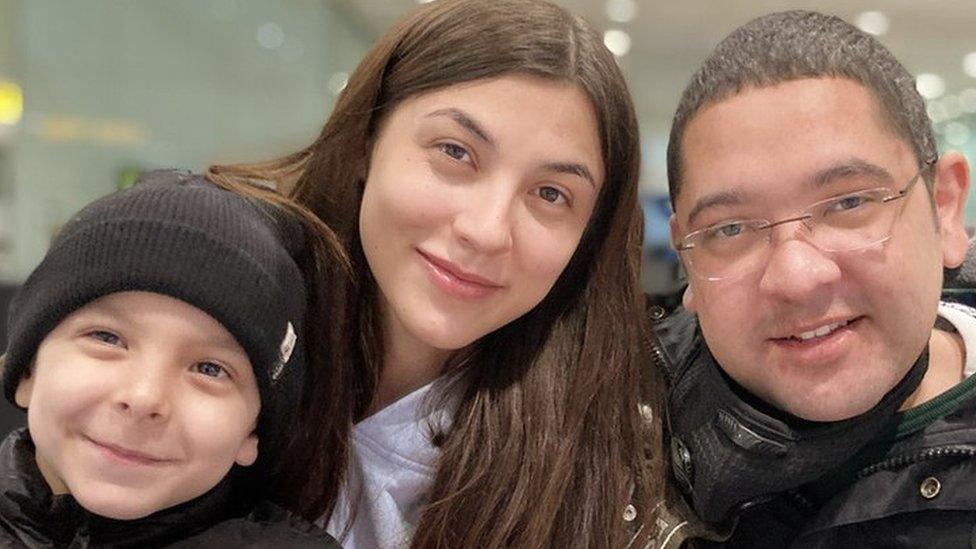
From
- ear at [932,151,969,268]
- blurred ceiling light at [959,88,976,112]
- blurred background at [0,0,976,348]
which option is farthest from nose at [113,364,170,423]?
blurred ceiling light at [959,88,976,112]

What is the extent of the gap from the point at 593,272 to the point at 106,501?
959 millimetres

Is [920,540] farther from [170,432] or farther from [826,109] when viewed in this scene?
[170,432]

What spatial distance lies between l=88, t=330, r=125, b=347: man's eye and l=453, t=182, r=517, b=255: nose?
0.56 m

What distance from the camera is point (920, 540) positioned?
1.46 metres

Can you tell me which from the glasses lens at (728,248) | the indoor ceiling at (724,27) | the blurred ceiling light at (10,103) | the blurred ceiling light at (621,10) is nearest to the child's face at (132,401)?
the glasses lens at (728,248)

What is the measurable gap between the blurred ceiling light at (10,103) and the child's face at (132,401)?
167 inches

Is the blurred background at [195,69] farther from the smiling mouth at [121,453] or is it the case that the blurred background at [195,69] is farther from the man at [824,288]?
the smiling mouth at [121,453]

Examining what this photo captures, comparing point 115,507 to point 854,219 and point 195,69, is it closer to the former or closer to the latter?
point 854,219

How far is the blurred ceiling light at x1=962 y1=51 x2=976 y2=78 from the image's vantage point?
23.6 ft

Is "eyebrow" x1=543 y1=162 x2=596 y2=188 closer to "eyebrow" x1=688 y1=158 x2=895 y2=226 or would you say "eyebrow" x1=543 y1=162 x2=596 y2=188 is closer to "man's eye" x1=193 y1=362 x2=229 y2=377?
"eyebrow" x1=688 y1=158 x2=895 y2=226

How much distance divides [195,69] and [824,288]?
5.16 metres

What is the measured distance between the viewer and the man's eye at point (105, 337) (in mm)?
1348

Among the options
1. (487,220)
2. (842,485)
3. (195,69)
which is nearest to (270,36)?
(195,69)

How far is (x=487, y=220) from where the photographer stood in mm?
1572
